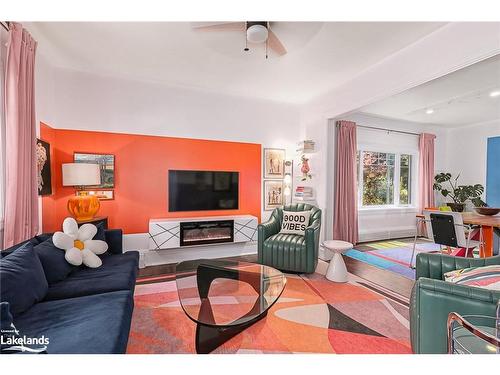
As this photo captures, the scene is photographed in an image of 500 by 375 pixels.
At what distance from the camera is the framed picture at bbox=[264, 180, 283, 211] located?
4352 mm

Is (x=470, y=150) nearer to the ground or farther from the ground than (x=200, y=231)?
farther from the ground

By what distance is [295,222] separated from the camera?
349 centimetres

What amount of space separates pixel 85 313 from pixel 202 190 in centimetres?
258

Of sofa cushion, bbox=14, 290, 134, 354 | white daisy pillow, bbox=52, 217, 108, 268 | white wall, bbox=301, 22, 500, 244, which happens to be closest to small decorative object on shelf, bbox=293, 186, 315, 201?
white wall, bbox=301, 22, 500, 244

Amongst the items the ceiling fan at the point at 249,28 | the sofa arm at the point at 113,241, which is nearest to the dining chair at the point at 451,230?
the ceiling fan at the point at 249,28

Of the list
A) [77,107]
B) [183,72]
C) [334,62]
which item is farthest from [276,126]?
[77,107]

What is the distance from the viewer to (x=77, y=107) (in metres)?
3.21

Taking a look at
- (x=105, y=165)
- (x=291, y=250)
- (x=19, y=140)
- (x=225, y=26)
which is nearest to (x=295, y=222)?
(x=291, y=250)

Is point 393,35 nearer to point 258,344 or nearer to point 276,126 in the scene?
point 276,126

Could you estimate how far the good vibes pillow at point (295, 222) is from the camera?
343 cm

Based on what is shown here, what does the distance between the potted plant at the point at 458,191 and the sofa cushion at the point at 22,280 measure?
546 cm

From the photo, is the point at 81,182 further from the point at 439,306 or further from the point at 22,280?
the point at 439,306

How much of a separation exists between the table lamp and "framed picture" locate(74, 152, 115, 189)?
364mm

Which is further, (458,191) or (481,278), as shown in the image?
(458,191)
